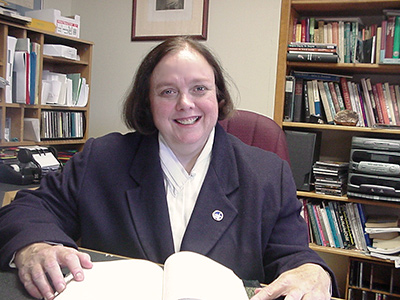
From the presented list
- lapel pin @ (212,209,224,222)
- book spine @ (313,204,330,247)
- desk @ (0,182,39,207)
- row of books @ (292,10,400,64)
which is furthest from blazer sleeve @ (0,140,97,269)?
row of books @ (292,10,400,64)

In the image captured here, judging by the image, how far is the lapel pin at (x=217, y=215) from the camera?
3.60 ft

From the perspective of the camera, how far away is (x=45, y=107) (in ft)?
8.45

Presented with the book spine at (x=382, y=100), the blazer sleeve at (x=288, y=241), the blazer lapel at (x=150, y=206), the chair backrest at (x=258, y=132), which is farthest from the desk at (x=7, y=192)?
the book spine at (x=382, y=100)

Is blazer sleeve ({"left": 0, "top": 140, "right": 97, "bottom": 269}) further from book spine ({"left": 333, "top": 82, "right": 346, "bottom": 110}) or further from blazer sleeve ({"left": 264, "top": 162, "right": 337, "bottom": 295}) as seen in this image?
book spine ({"left": 333, "top": 82, "right": 346, "bottom": 110})

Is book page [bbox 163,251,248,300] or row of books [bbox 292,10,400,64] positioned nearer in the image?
book page [bbox 163,251,248,300]

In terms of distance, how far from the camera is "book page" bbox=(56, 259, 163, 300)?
65cm

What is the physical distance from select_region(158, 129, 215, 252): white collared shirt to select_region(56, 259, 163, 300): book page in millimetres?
332

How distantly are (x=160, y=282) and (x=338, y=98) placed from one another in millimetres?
1943

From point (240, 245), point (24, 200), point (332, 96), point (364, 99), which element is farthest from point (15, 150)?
point (364, 99)

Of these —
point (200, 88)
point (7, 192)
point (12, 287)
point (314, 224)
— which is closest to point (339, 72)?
point (314, 224)

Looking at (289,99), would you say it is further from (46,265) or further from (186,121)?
(46,265)

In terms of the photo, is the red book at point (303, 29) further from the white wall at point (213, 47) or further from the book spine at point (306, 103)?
the book spine at point (306, 103)

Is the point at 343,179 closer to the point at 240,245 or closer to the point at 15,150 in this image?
the point at 240,245

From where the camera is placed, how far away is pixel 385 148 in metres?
2.10
